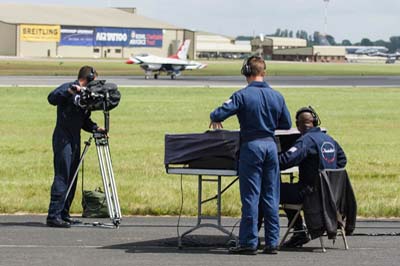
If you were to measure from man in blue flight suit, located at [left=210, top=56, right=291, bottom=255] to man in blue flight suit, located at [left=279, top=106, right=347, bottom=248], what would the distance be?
30cm

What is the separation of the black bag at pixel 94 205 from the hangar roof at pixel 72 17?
479 ft

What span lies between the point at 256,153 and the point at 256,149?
4 cm

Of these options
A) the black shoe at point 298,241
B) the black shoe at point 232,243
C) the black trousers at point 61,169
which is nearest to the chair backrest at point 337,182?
the black shoe at point 298,241

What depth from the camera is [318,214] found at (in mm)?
10242

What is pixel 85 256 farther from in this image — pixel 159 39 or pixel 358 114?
pixel 159 39

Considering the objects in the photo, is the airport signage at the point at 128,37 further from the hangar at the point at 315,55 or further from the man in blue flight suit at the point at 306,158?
the man in blue flight suit at the point at 306,158

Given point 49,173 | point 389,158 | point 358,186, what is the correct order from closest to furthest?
point 358,186, point 49,173, point 389,158

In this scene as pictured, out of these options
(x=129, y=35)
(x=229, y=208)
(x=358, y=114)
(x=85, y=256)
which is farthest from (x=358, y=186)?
(x=129, y=35)

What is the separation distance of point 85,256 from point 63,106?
A: 2.57 metres

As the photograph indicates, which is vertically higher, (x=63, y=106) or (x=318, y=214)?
(x=63, y=106)

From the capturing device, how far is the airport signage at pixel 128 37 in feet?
535

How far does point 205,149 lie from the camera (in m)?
10.4

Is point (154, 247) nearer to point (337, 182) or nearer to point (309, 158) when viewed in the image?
point (309, 158)

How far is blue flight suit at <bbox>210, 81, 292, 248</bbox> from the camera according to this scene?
9.98m
